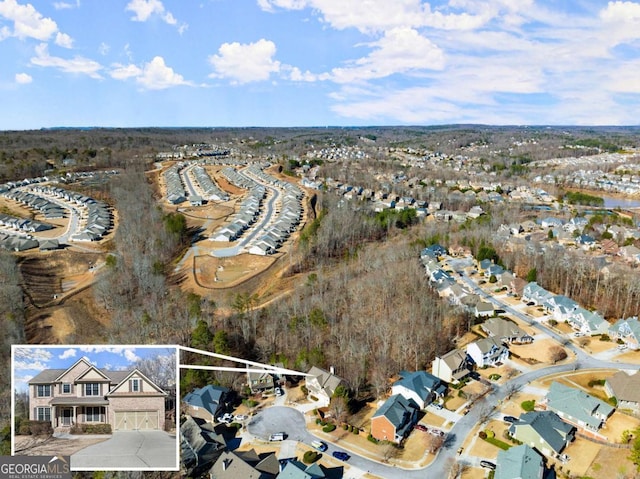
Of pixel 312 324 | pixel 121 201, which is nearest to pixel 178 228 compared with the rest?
pixel 121 201

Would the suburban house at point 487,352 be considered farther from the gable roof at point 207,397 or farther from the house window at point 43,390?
the house window at point 43,390

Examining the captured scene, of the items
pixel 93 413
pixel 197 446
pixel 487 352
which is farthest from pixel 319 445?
pixel 93 413

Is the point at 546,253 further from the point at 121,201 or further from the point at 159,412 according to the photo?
the point at 121,201

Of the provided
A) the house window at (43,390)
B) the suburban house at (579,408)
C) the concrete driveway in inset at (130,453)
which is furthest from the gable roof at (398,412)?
the house window at (43,390)

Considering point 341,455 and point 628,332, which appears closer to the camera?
point 341,455

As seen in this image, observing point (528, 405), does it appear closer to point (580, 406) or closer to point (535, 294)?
point (580, 406)

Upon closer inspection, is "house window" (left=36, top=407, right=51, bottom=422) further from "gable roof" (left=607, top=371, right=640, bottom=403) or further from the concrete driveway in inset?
"gable roof" (left=607, top=371, right=640, bottom=403)

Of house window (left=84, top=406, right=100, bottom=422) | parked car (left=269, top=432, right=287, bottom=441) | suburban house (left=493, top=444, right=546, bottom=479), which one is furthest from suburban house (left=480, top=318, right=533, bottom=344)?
house window (left=84, top=406, right=100, bottom=422)

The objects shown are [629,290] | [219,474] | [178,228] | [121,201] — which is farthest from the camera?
[121,201]
